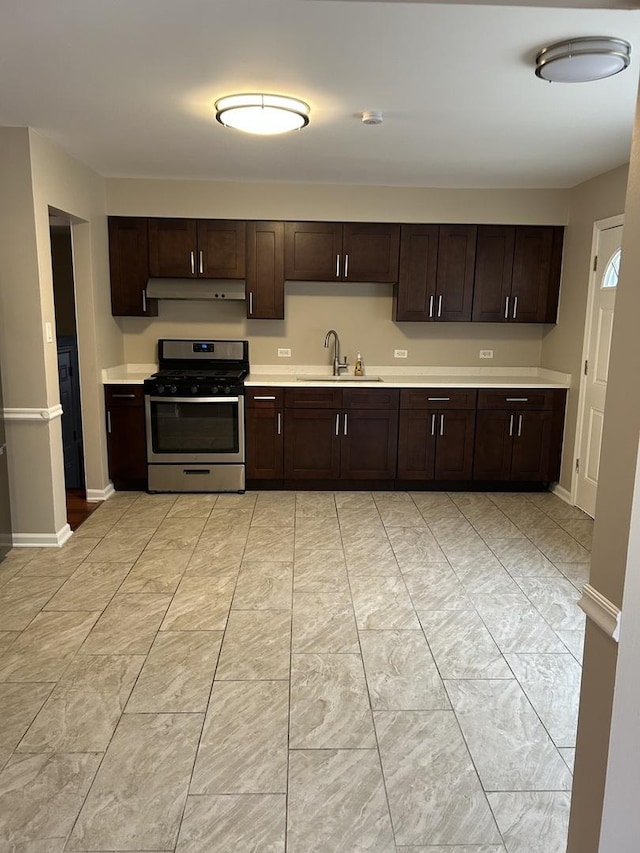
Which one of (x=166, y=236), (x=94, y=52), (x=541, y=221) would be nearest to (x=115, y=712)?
(x=94, y=52)

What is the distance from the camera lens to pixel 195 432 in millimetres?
4953

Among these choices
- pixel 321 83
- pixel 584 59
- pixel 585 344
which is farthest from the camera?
pixel 585 344

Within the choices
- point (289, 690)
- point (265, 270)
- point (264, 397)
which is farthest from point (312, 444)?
point (289, 690)

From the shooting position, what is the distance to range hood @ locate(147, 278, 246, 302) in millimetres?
4992

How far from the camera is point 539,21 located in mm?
2100

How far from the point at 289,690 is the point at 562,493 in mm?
3411

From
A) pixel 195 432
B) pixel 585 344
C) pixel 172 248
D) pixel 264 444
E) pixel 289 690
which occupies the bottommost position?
pixel 289 690

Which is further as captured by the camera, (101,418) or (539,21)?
(101,418)

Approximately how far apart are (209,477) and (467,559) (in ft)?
7.37

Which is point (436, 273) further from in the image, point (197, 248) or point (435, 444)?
point (197, 248)

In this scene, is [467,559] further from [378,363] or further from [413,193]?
[413,193]

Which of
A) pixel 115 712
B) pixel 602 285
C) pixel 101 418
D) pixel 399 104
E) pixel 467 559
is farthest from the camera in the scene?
pixel 101 418

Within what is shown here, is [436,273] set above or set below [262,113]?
below

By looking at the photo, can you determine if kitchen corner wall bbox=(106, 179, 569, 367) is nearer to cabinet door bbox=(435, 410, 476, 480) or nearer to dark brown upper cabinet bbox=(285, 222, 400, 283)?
dark brown upper cabinet bbox=(285, 222, 400, 283)
